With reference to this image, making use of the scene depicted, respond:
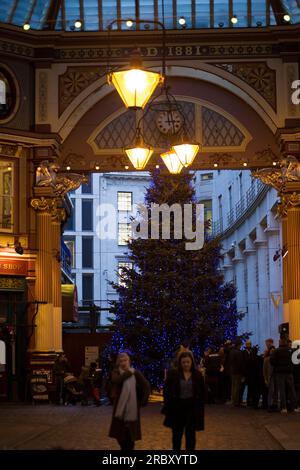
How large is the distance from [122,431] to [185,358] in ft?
4.57

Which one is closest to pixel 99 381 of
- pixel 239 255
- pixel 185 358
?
pixel 185 358

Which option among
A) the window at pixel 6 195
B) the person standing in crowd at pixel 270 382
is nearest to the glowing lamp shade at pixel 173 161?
the person standing in crowd at pixel 270 382

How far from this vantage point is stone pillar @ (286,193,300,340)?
92.3 feet

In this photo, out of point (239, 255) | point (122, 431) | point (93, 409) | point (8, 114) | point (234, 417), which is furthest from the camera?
point (239, 255)

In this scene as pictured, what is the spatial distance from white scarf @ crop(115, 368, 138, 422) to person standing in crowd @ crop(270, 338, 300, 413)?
34.9 feet

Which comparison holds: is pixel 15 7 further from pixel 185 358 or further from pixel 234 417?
pixel 185 358

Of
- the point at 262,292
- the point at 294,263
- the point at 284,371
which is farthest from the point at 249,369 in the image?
the point at 262,292

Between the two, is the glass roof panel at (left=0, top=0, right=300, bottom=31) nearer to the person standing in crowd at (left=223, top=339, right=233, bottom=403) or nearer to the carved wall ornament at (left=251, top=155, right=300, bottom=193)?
the carved wall ornament at (left=251, top=155, right=300, bottom=193)

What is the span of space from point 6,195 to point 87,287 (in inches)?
1597

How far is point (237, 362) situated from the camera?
27.8 m

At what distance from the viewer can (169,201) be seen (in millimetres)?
40594

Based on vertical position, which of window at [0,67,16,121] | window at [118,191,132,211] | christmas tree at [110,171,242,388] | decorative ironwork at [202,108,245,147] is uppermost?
window at [118,191,132,211]

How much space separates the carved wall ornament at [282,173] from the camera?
2842 centimetres

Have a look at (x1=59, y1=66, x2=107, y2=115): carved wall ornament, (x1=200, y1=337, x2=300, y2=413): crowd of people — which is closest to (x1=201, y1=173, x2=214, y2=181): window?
(x1=200, y1=337, x2=300, y2=413): crowd of people
